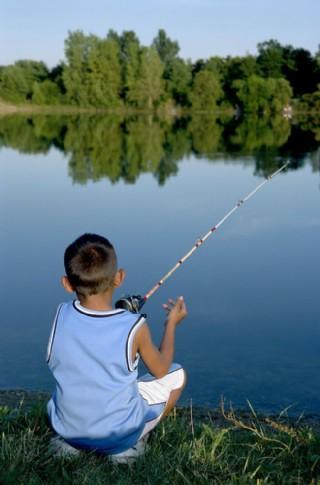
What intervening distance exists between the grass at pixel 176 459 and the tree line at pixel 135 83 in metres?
45.0

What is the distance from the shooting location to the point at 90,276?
215 cm

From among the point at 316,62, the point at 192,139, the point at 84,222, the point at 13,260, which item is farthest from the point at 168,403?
the point at 316,62

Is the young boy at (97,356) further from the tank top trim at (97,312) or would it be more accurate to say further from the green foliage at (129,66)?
the green foliage at (129,66)

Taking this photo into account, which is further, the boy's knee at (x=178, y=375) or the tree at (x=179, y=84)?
the tree at (x=179, y=84)

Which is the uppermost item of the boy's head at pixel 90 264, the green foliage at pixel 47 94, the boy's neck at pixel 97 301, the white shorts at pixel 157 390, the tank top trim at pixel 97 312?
the green foliage at pixel 47 94

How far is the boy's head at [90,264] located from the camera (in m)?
→ 2.15

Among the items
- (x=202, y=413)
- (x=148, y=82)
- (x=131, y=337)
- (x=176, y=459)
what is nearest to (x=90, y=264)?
(x=131, y=337)

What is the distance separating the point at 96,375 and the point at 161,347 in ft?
0.90

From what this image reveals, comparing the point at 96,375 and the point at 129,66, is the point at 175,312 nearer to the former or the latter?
the point at 96,375

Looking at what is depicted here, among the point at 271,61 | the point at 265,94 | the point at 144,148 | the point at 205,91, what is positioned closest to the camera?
the point at 144,148

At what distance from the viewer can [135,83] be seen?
156ft

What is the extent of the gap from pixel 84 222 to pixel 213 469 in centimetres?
698

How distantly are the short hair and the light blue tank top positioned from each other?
0.09m

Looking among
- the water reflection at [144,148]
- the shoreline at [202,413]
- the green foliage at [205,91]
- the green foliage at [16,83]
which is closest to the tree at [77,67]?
the green foliage at [16,83]
